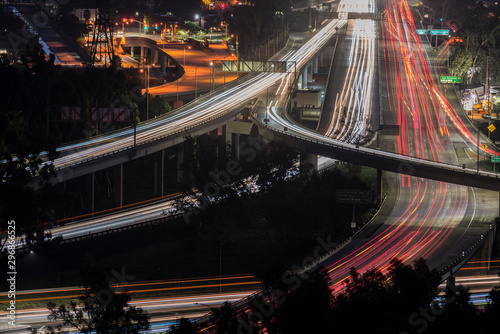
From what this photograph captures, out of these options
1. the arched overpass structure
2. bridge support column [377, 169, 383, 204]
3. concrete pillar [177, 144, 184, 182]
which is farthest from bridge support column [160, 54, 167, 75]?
bridge support column [377, 169, 383, 204]

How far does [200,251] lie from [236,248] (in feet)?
10.2

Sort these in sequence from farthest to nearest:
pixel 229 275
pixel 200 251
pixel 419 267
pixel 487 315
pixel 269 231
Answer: pixel 269 231, pixel 200 251, pixel 229 275, pixel 419 267, pixel 487 315

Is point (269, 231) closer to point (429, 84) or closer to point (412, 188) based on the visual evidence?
point (412, 188)

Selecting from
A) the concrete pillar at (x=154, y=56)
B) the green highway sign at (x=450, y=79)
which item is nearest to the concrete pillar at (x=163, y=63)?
the concrete pillar at (x=154, y=56)

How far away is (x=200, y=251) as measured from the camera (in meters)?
82.2

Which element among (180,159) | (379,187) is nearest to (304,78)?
(180,159)

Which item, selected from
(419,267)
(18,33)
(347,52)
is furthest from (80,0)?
(419,267)

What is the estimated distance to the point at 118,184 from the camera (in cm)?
9375

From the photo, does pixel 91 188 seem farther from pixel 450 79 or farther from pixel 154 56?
pixel 154 56

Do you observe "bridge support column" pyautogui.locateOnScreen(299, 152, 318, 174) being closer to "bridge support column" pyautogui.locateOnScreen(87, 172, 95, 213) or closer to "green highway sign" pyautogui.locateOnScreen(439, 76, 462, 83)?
"bridge support column" pyautogui.locateOnScreen(87, 172, 95, 213)

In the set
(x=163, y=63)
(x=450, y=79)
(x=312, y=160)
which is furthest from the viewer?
(x=163, y=63)

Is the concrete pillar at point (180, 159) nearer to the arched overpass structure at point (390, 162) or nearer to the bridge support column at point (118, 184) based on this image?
the arched overpass structure at point (390, 162)

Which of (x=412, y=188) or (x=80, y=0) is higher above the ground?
(x=80, y=0)

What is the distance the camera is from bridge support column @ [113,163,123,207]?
93188mm
